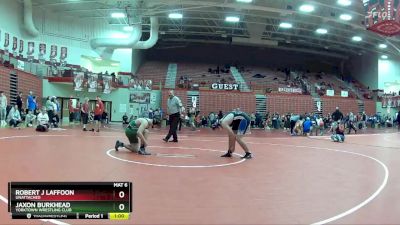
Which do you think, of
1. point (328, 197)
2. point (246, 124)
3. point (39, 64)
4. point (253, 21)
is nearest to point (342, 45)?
point (253, 21)

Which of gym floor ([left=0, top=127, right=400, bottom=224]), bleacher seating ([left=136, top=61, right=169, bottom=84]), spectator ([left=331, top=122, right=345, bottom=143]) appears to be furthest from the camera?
bleacher seating ([left=136, top=61, right=169, bottom=84])

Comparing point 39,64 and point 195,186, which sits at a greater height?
point 39,64

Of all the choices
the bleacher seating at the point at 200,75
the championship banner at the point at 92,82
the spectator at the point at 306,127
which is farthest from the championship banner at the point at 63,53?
the spectator at the point at 306,127

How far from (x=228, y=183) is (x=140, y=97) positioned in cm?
2883

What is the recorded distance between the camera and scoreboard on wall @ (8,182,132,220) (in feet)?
10.2

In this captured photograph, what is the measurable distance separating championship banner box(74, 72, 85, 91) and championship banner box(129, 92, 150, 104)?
492cm

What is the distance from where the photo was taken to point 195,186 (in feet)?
17.7

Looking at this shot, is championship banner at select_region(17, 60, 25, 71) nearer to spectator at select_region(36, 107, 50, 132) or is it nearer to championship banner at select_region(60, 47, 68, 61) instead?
championship banner at select_region(60, 47, 68, 61)

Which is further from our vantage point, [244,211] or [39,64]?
[39,64]

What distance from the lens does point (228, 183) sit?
5719 millimetres

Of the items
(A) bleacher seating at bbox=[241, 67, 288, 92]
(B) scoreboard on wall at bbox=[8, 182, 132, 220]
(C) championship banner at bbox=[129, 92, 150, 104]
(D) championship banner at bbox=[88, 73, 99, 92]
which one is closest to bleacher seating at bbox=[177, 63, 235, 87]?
(A) bleacher seating at bbox=[241, 67, 288, 92]

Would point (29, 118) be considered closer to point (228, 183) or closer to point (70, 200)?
point (228, 183)

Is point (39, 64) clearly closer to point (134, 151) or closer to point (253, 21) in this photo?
point (253, 21)

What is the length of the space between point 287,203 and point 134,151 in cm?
525
